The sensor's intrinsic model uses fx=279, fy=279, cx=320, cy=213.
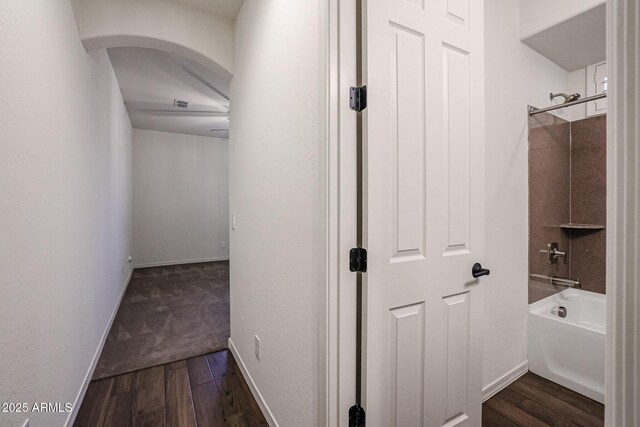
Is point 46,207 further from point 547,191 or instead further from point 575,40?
point 575,40

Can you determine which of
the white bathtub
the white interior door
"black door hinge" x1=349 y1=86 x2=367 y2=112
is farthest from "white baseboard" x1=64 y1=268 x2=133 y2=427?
the white bathtub

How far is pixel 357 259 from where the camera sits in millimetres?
1080

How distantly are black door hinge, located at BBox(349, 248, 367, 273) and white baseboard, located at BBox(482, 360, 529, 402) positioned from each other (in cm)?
146

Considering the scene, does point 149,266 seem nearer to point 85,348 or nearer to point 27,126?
point 85,348

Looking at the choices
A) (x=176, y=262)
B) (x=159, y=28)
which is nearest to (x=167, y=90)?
(x=159, y=28)

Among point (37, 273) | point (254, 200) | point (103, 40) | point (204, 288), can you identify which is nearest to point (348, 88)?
point (254, 200)

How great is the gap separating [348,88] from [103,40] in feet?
6.26

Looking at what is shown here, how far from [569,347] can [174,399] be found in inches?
105

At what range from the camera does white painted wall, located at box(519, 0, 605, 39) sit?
1.80 m

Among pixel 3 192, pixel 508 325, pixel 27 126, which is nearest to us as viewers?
pixel 3 192

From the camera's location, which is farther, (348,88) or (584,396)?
(584,396)

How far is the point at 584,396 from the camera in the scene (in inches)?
71.7

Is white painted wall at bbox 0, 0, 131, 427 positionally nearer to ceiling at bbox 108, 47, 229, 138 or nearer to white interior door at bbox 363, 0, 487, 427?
ceiling at bbox 108, 47, 229, 138

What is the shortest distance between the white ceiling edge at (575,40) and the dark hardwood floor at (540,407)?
2.46 meters
